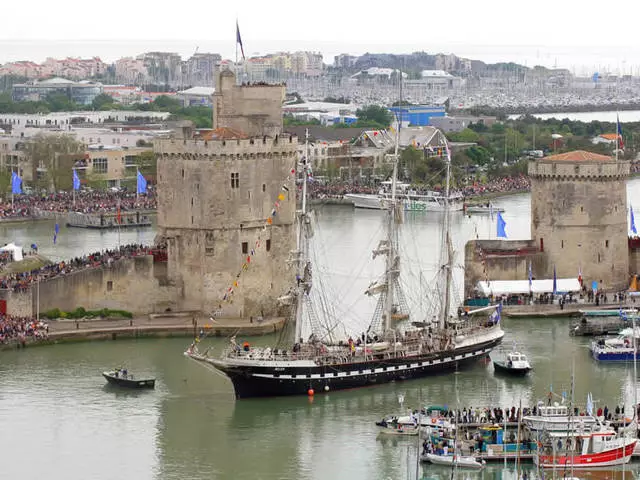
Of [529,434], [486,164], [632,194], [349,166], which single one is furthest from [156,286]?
[486,164]

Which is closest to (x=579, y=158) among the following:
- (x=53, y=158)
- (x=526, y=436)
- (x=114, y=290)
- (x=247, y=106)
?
(x=247, y=106)

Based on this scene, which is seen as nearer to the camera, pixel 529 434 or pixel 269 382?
pixel 529 434

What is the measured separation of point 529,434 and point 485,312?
45.1 feet

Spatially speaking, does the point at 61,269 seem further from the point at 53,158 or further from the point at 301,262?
the point at 53,158

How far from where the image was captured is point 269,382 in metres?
39.1

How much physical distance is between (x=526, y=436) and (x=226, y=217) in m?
14.6

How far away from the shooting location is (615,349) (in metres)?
42.3

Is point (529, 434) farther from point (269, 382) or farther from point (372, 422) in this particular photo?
point (269, 382)

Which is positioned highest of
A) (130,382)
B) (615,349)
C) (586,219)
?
(586,219)

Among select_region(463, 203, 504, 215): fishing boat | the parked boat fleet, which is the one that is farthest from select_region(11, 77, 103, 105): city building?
the parked boat fleet

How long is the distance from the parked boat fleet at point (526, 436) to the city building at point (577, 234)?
600 inches

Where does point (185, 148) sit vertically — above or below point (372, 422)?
above

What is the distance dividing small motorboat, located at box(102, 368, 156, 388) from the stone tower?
14.9 metres

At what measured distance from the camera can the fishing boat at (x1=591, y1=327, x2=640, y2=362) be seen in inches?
1665
